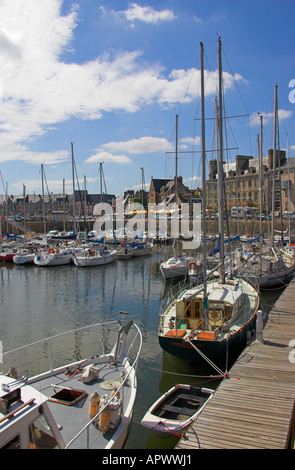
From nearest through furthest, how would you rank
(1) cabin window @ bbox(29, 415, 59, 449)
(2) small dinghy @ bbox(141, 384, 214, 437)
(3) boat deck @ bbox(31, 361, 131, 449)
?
(1) cabin window @ bbox(29, 415, 59, 449), (3) boat deck @ bbox(31, 361, 131, 449), (2) small dinghy @ bbox(141, 384, 214, 437)

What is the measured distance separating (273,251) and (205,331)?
19.4 m

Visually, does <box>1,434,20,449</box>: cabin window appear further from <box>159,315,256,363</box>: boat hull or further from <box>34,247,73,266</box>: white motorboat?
<box>34,247,73,266</box>: white motorboat

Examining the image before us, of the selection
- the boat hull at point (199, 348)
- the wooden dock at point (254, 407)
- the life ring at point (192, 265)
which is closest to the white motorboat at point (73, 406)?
the wooden dock at point (254, 407)

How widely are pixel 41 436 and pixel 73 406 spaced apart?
8.70 ft

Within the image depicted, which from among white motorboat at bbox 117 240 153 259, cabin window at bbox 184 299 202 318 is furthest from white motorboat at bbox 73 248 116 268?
cabin window at bbox 184 299 202 318

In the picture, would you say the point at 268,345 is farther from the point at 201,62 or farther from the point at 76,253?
the point at 76,253

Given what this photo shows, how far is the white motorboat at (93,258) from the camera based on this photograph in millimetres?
44562

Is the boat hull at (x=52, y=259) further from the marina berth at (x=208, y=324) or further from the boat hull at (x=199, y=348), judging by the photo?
the boat hull at (x=199, y=348)

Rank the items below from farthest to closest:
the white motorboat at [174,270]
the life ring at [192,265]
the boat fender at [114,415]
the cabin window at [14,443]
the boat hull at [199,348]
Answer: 1. the white motorboat at [174,270]
2. the life ring at [192,265]
3. the boat hull at [199,348]
4. the boat fender at [114,415]
5. the cabin window at [14,443]

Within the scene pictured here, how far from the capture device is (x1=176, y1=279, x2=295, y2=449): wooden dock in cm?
777

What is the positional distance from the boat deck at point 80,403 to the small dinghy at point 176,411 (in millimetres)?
993

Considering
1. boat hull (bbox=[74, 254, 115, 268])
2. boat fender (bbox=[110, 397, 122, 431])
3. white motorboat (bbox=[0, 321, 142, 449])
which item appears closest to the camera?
white motorboat (bbox=[0, 321, 142, 449])

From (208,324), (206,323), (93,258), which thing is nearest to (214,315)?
(208,324)
